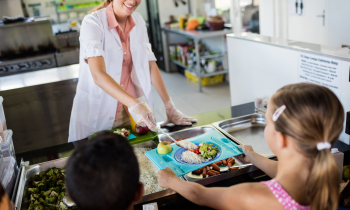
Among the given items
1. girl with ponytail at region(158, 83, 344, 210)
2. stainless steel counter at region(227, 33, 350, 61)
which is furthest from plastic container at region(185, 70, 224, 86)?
girl with ponytail at region(158, 83, 344, 210)

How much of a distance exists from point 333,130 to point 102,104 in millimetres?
1255

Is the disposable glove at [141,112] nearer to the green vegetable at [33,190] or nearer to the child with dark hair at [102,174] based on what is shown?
the green vegetable at [33,190]

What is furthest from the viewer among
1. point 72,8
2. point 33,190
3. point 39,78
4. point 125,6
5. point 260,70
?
point 72,8

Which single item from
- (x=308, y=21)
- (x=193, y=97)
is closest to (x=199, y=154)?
(x=308, y=21)

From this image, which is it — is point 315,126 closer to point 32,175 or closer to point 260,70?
point 32,175

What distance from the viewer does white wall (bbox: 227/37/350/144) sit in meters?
1.94

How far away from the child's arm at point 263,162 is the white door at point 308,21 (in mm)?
2519

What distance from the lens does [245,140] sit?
1.71 metres

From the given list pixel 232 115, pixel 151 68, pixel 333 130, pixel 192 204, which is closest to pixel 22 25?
pixel 151 68

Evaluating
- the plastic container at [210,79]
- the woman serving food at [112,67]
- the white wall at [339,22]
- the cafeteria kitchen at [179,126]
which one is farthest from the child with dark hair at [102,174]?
the plastic container at [210,79]

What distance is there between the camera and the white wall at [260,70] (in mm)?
1938

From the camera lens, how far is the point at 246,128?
6.02 feet

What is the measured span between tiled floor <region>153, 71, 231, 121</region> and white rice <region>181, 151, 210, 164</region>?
2490 millimetres

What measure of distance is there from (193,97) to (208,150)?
3273 millimetres
